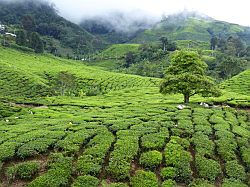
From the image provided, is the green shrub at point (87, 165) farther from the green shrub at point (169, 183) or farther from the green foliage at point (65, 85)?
the green foliage at point (65, 85)

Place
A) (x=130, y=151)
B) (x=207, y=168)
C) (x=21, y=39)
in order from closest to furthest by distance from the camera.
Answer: (x=207, y=168) → (x=130, y=151) → (x=21, y=39)

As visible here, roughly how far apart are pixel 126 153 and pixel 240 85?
76466 millimetres

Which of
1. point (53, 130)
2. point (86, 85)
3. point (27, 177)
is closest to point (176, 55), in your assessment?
point (53, 130)

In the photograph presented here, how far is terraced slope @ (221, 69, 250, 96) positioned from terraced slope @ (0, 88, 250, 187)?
2140 inches

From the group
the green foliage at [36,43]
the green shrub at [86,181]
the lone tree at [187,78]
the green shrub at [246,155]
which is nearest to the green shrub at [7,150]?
the green shrub at [86,181]

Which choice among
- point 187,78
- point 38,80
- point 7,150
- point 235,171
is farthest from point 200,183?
point 38,80

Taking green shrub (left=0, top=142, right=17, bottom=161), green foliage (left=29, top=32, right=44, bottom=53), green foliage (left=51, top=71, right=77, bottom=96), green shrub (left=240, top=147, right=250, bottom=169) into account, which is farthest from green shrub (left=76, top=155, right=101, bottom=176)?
green foliage (left=29, top=32, right=44, bottom=53)

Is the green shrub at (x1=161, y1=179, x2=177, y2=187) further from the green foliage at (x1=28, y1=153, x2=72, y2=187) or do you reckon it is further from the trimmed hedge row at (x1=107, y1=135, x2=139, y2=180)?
the green foliage at (x1=28, y1=153, x2=72, y2=187)

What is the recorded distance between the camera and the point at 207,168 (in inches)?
995

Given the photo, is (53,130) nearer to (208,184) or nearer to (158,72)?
(208,184)

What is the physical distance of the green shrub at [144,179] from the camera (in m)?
22.6

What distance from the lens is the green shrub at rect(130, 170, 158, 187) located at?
74.1 ft

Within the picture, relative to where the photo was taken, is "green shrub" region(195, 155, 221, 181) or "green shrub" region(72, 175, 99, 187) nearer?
"green shrub" region(72, 175, 99, 187)

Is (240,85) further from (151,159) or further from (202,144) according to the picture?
(151,159)
